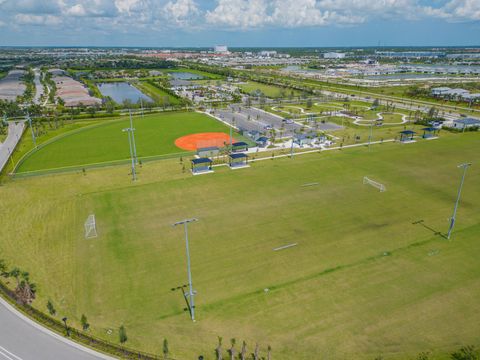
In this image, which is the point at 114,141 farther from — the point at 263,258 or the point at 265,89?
the point at 265,89

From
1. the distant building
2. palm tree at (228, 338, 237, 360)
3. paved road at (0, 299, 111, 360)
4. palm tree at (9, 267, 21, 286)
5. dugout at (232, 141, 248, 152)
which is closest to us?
palm tree at (228, 338, 237, 360)

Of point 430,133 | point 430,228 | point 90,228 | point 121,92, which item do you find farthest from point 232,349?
point 121,92

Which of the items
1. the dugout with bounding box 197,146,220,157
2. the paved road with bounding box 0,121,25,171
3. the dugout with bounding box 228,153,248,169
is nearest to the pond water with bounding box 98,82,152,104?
the paved road with bounding box 0,121,25,171

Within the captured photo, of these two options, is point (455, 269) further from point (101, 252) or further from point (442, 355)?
point (101, 252)

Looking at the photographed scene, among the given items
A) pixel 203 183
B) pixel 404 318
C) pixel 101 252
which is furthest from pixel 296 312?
pixel 203 183

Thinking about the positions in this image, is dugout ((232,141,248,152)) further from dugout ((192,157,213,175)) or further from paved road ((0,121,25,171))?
paved road ((0,121,25,171))

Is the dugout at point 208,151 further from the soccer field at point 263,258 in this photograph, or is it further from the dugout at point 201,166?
the soccer field at point 263,258
